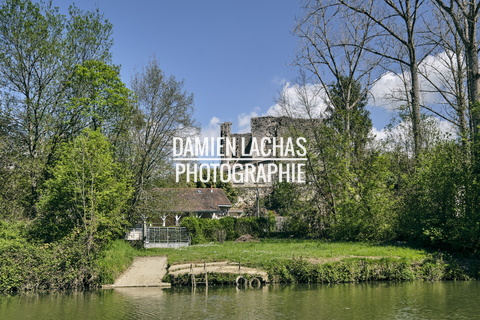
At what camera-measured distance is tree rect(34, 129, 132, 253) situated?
21469 mm

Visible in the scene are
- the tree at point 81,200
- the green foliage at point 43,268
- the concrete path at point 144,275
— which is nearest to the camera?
the green foliage at point 43,268

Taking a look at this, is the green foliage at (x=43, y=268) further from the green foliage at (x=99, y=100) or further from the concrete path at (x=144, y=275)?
the green foliage at (x=99, y=100)

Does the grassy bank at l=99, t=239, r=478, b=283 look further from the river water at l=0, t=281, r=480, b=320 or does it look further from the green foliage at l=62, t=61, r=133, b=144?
the green foliage at l=62, t=61, r=133, b=144

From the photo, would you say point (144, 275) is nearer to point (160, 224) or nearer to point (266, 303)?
point (266, 303)

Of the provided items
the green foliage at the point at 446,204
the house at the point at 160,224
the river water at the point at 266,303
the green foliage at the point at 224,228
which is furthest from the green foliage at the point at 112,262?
the green foliage at the point at 446,204

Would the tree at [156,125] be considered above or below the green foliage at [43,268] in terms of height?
above

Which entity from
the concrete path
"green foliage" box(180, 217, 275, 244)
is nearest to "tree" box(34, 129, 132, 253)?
the concrete path

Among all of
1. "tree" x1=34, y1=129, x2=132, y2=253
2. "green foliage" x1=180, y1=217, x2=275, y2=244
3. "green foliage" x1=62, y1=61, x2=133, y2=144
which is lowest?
"green foliage" x1=180, y1=217, x2=275, y2=244

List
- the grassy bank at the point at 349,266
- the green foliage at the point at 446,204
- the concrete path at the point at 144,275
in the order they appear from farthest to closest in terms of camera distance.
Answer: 1. the green foliage at the point at 446,204
2. the concrete path at the point at 144,275
3. the grassy bank at the point at 349,266

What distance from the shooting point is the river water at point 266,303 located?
13.2 m

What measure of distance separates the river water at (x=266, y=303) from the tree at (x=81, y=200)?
378cm

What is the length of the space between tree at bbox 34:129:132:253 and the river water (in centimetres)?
378

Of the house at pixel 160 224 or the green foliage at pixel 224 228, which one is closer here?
the house at pixel 160 224

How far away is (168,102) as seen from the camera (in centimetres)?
2914
